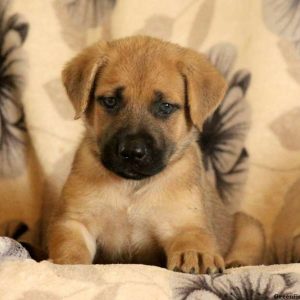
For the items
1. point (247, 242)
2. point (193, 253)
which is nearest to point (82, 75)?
point (193, 253)

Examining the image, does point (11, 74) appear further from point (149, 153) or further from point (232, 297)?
point (232, 297)

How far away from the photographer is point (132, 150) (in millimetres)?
2096

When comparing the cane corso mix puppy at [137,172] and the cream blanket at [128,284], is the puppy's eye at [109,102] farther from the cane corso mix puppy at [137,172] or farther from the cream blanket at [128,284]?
the cream blanket at [128,284]

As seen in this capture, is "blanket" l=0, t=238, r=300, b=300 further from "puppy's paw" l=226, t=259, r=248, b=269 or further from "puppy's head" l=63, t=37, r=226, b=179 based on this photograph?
"puppy's paw" l=226, t=259, r=248, b=269

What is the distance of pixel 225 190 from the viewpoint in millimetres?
2896

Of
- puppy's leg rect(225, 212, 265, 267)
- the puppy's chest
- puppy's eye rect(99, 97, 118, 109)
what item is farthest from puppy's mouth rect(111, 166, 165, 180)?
puppy's leg rect(225, 212, 265, 267)

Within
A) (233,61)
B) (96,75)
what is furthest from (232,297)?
(233,61)

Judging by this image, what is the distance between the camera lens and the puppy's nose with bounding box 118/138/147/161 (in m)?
2.10

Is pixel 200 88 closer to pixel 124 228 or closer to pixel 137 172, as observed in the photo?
pixel 137 172

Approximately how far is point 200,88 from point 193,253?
633 mm

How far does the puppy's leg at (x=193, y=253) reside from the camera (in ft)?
6.61

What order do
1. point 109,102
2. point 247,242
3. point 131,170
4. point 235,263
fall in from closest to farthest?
1. point 131,170
2. point 109,102
3. point 235,263
4. point 247,242

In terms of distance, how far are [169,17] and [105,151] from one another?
37.3 inches

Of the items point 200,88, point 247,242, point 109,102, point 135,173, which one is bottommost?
point 247,242
